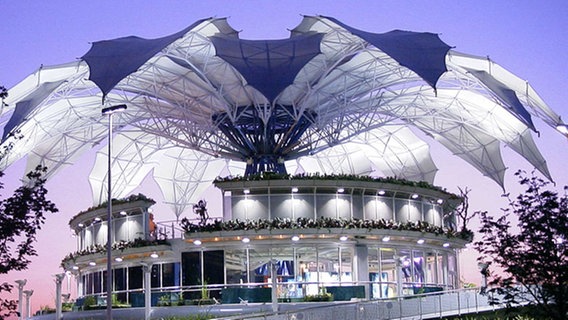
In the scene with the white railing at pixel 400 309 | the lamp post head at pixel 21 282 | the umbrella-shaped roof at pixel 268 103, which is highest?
the umbrella-shaped roof at pixel 268 103

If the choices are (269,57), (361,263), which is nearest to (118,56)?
(269,57)

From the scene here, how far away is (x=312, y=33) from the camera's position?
61.7 metres

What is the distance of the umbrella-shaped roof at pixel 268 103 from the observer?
5816 cm

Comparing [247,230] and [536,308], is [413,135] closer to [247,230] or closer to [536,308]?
[247,230]

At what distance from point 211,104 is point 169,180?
26.1 metres

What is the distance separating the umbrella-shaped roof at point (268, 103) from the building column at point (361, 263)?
12.0 meters

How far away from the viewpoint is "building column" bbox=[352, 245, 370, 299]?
57.0 m

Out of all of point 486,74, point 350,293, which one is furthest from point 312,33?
point 350,293

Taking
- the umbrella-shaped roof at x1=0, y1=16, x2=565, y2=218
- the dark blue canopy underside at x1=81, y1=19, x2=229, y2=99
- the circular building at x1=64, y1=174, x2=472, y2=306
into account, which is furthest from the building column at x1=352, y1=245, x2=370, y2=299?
the dark blue canopy underside at x1=81, y1=19, x2=229, y2=99

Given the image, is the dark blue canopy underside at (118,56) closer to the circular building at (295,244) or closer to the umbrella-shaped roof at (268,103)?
the umbrella-shaped roof at (268,103)

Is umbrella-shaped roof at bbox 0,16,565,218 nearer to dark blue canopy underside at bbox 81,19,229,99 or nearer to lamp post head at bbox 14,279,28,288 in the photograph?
dark blue canopy underside at bbox 81,19,229,99

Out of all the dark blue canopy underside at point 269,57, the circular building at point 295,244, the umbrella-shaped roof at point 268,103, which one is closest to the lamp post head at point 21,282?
the circular building at point 295,244

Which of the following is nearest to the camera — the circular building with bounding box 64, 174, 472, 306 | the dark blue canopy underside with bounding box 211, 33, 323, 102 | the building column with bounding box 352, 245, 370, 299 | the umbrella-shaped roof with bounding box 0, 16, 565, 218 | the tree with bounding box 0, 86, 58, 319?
the tree with bounding box 0, 86, 58, 319

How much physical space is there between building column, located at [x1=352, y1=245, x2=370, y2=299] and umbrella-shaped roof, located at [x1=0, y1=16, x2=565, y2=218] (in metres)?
12.0
